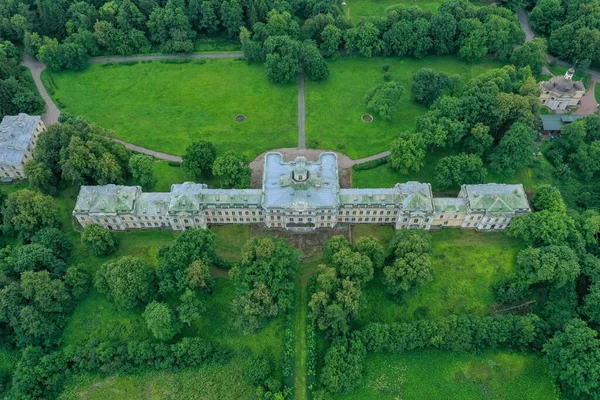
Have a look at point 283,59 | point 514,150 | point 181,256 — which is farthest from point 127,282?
point 514,150

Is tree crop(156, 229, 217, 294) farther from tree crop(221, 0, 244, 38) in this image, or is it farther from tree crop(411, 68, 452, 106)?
tree crop(221, 0, 244, 38)

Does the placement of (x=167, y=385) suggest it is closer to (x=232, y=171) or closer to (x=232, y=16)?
(x=232, y=171)

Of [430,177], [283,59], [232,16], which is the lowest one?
[430,177]

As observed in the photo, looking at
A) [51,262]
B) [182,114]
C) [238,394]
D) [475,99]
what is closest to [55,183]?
[51,262]

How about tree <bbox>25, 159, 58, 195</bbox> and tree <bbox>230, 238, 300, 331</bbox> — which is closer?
tree <bbox>230, 238, 300, 331</bbox>

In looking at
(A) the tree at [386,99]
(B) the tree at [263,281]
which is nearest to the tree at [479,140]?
(A) the tree at [386,99]

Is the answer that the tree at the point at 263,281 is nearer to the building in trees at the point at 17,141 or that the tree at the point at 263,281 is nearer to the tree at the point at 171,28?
the building in trees at the point at 17,141

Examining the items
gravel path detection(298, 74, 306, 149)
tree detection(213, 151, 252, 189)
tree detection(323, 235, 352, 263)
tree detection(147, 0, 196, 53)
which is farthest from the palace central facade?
tree detection(147, 0, 196, 53)

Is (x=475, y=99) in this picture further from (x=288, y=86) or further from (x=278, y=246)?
(x=278, y=246)
